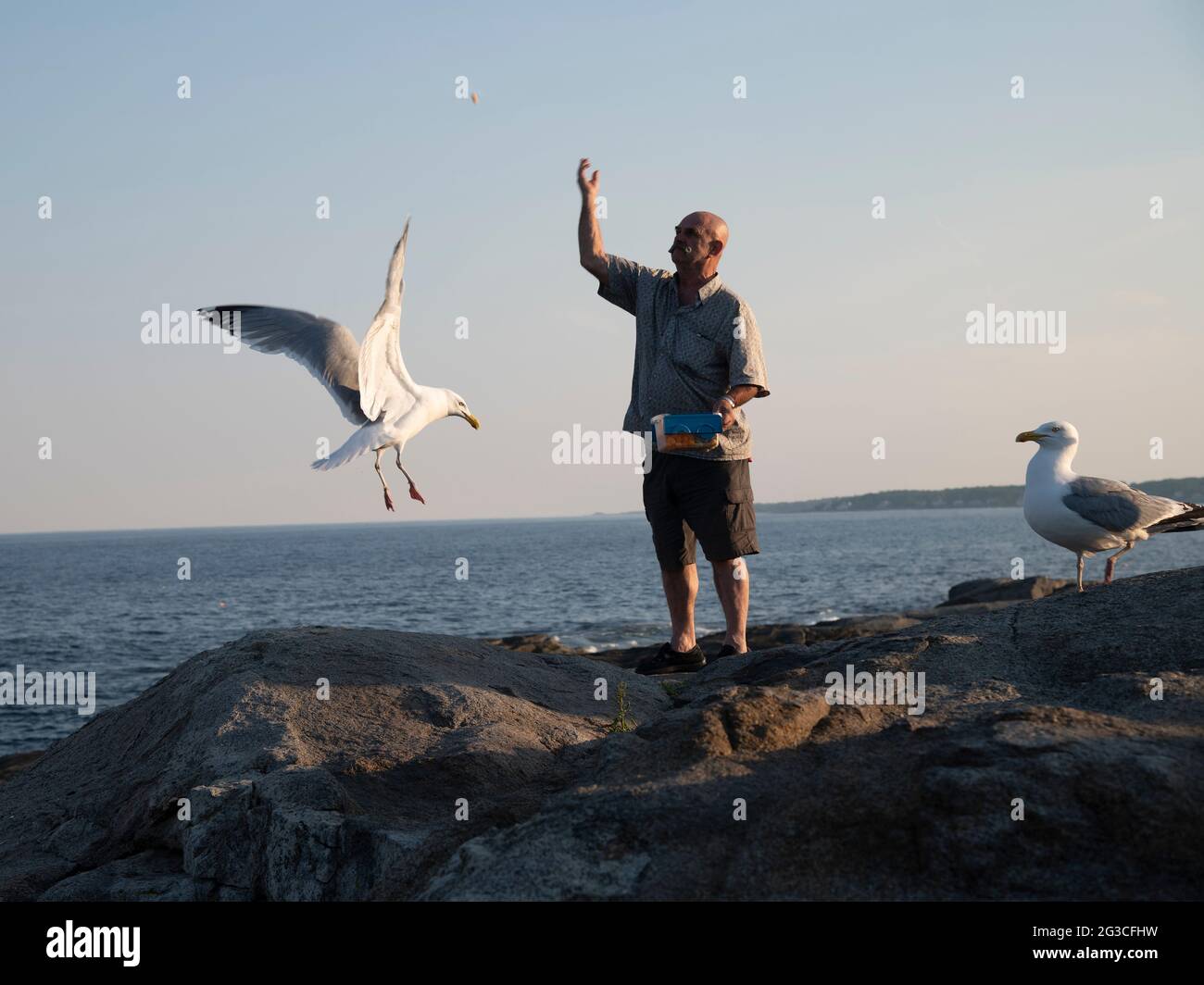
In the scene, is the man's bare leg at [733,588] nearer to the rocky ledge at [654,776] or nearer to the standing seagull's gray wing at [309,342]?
the rocky ledge at [654,776]

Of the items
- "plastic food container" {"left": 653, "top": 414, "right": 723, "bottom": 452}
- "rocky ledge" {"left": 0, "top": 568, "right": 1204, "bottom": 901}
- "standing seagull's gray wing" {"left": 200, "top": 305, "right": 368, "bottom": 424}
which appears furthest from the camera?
"standing seagull's gray wing" {"left": 200, "top": 305, "right": 368, "bottom": 424}

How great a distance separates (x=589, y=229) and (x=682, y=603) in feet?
7.23

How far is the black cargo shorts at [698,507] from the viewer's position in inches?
226

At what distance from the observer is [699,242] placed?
5.83 metres

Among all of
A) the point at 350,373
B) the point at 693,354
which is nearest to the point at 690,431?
the point at 693,354

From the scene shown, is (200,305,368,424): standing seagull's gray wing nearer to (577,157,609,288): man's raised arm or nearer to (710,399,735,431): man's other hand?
(577,157,609,288): man's raised arm

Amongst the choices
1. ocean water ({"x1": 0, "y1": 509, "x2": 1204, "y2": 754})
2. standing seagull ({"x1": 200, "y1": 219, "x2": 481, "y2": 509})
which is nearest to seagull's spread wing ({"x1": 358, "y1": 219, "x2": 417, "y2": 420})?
standing seagull ({"x1": 200, "y1": 219, "x2": 481, "y2": 509})

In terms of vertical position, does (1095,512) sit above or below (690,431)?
below

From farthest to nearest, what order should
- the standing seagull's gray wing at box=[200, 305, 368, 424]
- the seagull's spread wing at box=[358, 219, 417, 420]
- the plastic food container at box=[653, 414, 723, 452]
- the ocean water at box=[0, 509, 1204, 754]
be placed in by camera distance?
the ocean water at box=[0, 509, 1204, 754]
the standing seagull's gray wing at box=[200, 305, 368, 424]
the seagull's spread wing at box=[358, 219, 417, 420]
the plastic food container at box=[653, 414, 723, 452]

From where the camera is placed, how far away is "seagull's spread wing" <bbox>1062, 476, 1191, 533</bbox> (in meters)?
6.69

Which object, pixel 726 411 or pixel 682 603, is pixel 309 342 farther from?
pixel 726 411

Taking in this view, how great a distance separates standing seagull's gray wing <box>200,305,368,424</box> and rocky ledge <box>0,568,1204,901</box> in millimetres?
2934
